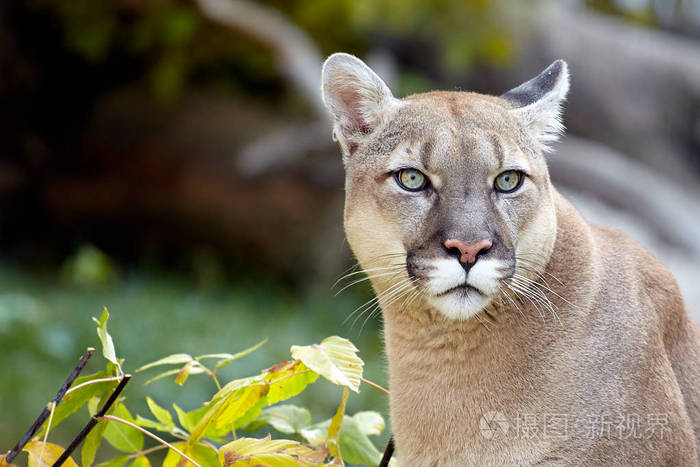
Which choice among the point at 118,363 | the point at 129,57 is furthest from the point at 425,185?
the point at 129,57

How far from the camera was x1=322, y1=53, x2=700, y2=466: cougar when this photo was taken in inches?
103

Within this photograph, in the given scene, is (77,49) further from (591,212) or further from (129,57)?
(591,212)

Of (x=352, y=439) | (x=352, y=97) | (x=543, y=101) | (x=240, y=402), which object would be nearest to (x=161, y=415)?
(x=240, y=402)

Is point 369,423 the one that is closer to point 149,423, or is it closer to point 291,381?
point 291,381

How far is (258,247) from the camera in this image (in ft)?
32.9

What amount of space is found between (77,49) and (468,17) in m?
4.34

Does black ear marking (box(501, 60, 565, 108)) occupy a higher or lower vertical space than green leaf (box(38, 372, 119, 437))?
higher

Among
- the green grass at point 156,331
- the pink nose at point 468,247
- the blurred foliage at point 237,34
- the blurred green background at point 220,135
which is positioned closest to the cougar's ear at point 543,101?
the pink nose at point 468,247

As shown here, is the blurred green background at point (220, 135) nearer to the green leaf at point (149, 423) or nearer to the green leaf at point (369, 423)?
the green leaf at point (369, 423)

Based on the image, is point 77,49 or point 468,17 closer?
point 468,17

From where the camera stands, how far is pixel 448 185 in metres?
2.71

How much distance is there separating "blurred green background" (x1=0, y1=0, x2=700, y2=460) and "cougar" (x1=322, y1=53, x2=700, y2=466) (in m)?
4.89

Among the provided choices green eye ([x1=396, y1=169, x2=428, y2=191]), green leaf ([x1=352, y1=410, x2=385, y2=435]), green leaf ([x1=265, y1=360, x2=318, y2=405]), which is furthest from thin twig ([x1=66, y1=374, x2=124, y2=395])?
green eye ([x1=396, y1=169, x2=428, y2=191])

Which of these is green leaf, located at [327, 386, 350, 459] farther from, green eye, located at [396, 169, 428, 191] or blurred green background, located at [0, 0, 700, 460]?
blurred green background, located at [0, 0, 700, 460]
